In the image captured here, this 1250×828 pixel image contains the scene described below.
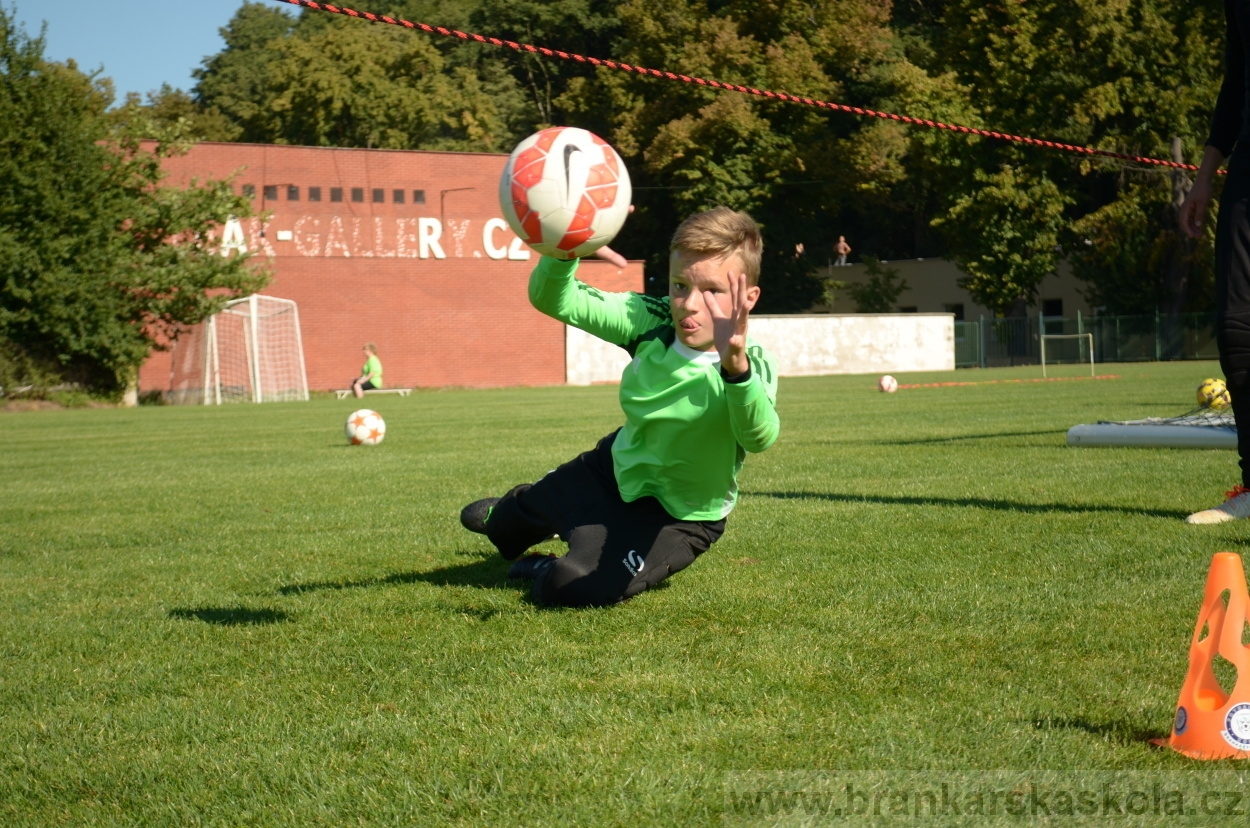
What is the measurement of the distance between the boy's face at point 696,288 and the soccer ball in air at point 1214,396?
10.9 meters

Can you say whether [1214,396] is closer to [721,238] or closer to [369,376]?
[721,238]

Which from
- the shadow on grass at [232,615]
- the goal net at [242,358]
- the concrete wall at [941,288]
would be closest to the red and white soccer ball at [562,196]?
the shadow on grass at [232,615]

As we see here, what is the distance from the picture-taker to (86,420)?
2583 cm

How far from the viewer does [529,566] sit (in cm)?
554

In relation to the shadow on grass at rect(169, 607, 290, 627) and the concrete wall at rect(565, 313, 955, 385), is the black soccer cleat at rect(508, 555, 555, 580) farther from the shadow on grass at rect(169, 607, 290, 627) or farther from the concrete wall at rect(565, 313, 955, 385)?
the concrete wall at rect(565, 313, 955, 385)

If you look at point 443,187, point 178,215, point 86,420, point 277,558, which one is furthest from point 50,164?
point 277,558

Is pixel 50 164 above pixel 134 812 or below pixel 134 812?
above

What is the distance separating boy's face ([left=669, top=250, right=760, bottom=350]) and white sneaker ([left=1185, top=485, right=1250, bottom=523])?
3.26 metres

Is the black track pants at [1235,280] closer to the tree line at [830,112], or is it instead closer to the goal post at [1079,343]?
the goal post at [1079,343]

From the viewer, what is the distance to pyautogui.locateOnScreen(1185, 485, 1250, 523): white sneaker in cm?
636

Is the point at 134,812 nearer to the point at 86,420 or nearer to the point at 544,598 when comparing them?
the point at 544,598

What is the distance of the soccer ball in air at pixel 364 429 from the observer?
1518 centimetres

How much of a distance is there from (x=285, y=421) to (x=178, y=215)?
1502 cm

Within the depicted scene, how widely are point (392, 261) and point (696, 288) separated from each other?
1467 inches
